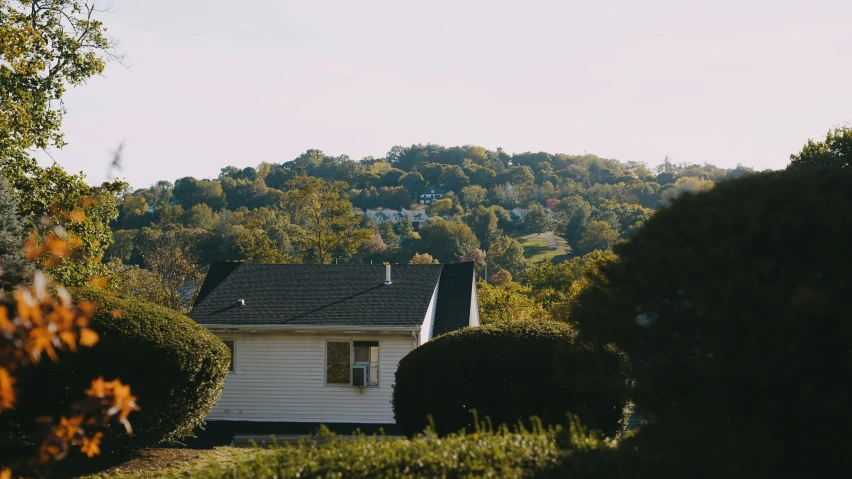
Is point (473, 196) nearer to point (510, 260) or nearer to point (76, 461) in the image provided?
point (510, 260)

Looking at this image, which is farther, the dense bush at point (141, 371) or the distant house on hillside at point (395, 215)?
the distant house on hillside at point (395, 215)

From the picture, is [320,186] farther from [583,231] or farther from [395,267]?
[583,231]

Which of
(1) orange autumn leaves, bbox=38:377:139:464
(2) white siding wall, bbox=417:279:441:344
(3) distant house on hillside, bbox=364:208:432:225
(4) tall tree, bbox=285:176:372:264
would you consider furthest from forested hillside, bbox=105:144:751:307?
(1) orange autumn leaves, bbox=38:377:139:464

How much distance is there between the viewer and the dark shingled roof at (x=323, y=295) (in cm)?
1994

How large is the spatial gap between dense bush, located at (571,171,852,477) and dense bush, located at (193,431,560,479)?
110 cm

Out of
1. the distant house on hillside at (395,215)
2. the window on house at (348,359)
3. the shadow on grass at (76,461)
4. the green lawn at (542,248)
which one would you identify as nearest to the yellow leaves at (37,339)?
the shadow on grass at (76,461)

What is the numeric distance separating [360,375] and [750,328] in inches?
565

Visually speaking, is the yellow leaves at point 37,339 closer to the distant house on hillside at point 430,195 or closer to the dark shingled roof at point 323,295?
the dark shingled roof at point 323,295

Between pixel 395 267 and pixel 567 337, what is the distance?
1245 cm

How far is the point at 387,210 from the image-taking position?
122562 mm

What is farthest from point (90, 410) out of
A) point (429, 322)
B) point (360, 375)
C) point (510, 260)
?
point (510, 260)

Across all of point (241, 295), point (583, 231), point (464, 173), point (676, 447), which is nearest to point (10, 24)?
point (241, 295)

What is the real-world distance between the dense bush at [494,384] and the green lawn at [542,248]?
232 ft

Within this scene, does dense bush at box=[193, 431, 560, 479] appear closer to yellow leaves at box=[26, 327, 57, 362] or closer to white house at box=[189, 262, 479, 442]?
yellow leaves at box=[26, 327, 57, 362]
